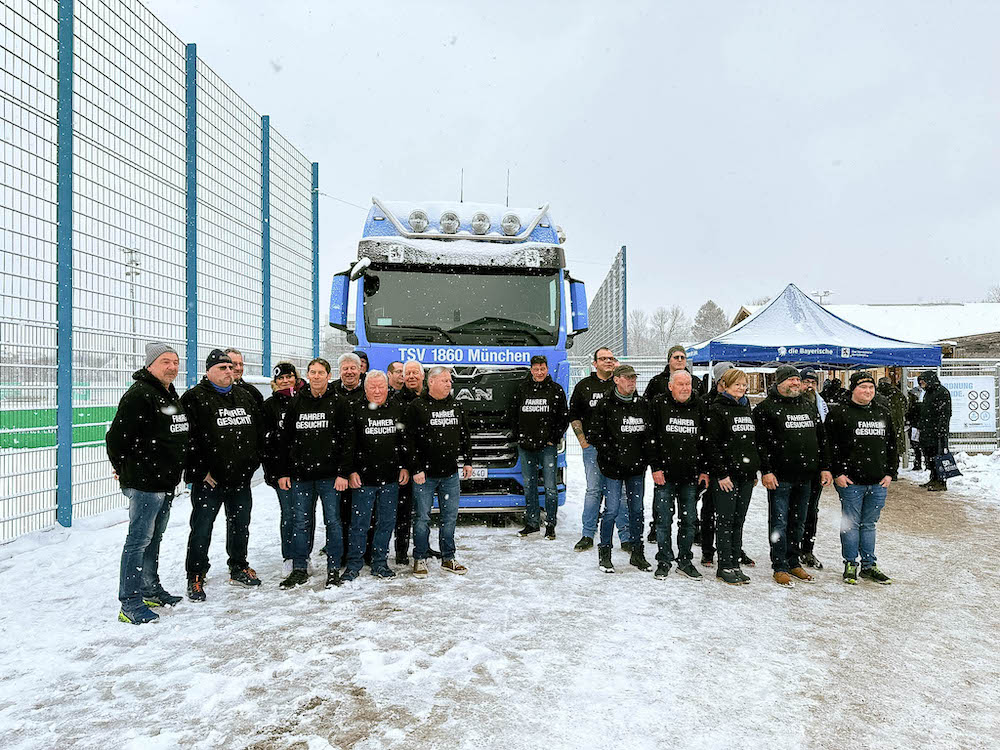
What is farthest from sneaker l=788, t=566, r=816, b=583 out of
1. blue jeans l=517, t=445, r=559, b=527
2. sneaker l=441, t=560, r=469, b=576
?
sneaker l=441, t=560, r=469, b=576

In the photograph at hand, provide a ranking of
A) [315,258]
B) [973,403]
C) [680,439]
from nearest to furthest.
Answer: [680,439] < [315,258] < [973,403]

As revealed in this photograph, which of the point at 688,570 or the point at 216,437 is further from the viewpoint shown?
the point at 688,570

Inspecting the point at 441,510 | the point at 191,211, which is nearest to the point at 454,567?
the point at 441,510

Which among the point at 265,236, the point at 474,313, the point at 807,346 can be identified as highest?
the point at 265,236

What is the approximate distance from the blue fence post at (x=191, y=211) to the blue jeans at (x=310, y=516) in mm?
3811

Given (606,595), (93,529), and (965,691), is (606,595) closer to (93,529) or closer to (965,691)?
(965,691)

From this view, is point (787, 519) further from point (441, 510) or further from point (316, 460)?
point (316, 460)

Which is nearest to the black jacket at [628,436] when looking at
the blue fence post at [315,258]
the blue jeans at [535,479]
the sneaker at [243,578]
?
the blue jeans at [535,479]

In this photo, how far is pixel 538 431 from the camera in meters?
6.73

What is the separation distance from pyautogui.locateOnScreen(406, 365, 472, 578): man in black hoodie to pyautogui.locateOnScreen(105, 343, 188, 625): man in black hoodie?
6.08ft

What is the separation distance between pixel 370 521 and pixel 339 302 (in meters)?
2.87

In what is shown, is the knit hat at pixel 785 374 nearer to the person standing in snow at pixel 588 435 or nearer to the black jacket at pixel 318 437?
the person standing in snow at pixel 588 435

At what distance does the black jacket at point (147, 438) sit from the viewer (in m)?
4.29

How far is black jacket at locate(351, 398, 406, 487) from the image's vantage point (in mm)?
5238
